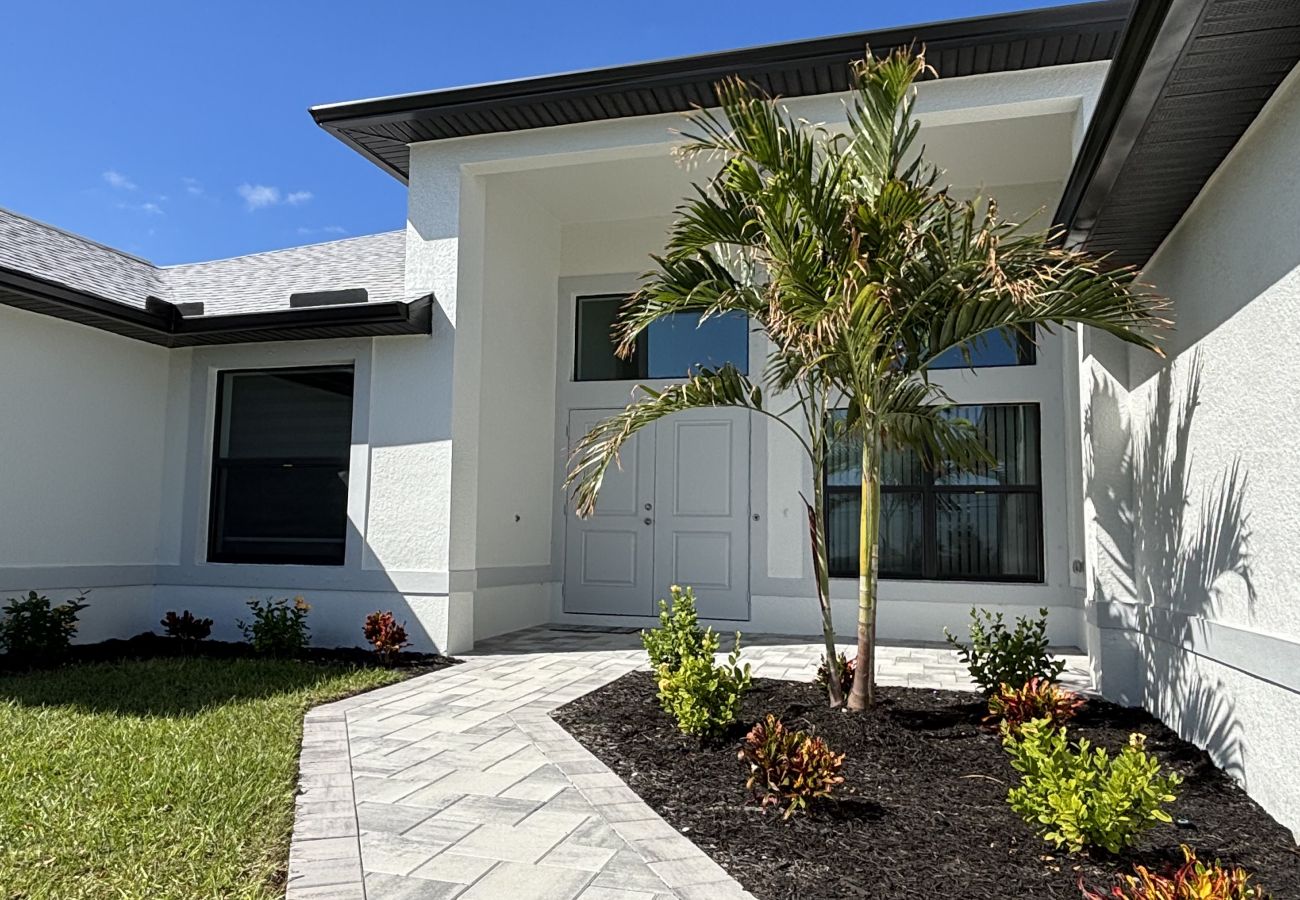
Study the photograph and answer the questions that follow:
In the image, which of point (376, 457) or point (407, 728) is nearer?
point (407, 728)

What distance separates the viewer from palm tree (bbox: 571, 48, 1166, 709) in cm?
441

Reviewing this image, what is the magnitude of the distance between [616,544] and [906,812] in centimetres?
651

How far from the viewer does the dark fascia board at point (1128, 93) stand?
A: 123 inches

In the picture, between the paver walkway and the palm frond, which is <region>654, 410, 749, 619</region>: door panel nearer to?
the paver walkway

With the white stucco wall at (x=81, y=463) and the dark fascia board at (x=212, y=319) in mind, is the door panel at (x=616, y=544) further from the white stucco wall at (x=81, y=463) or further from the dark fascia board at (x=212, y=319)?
the white stucco wall at (x=81, y=463)

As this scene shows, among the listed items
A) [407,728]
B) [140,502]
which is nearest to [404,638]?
[407,728]

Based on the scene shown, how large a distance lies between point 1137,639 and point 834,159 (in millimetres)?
3509

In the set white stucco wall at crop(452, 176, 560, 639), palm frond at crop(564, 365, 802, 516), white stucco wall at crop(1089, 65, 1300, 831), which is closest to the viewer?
white stucco wall at crop(1089, 65, 1300, 831)

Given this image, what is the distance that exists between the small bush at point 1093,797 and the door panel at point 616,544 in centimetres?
682

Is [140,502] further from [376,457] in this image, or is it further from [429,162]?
[429,162]

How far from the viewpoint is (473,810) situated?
366cm

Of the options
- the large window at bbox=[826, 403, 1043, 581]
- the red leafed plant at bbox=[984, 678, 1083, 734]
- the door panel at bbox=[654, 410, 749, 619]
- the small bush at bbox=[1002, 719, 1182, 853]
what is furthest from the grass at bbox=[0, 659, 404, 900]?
the large window at bbox=[826, 403, 1043, 581]

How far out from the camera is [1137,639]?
18.1 ft

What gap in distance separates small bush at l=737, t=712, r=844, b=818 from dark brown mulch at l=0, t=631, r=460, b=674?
12.6 ft
